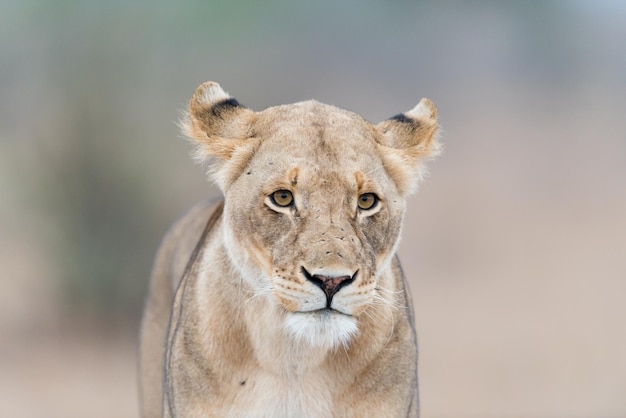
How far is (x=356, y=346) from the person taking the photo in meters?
3.14

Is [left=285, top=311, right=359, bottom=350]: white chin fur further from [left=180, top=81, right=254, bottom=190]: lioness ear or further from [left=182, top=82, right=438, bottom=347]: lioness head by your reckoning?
[left=180, top=81, right=254, bottom=190]: lioness ear

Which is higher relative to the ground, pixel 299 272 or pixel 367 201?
pixel 367 201

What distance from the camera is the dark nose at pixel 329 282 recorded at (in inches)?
108

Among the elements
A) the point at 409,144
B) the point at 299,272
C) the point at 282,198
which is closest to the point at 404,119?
the point at 409,144

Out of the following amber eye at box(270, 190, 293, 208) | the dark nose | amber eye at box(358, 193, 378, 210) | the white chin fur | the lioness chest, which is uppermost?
amber eye at box(358, 193, 378, 210)

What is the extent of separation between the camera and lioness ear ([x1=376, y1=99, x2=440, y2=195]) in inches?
126

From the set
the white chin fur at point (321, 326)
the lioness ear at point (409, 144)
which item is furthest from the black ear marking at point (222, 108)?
the white chin fur at point (321, 326)

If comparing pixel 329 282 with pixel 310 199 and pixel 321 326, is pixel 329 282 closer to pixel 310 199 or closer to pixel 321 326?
pixel 321 326

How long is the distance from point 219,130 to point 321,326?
74 centimetres

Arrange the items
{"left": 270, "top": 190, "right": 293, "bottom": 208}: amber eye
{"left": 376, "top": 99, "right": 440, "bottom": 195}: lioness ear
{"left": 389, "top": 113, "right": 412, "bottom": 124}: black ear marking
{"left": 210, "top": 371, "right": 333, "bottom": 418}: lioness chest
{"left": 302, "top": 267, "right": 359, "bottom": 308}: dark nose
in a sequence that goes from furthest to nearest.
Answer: {"left": 389, "top": 113, "right": 412, "bottom": 124}: black ear marking < {"left": 376, "top": 99, "right": 440, "bottom": 195}: lioness ear < {"left": 210, "top": 371, "right": 333, "bottom": 418}: lioness chest < {"left": 270, "top": 190, "right": 293, "bottom": 208}: amber eye < {"left": 302, "top": 267, "right": 359, "bottom": 308}: dark nose

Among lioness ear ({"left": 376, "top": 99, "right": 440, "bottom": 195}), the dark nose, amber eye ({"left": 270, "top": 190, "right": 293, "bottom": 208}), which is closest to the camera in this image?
the dark nose

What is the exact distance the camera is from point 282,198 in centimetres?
292

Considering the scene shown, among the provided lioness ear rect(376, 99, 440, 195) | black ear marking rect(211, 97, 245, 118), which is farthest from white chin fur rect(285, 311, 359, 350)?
black ear marking rect(211, 97, 245, 118)

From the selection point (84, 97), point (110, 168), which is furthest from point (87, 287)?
point (84, 97)
